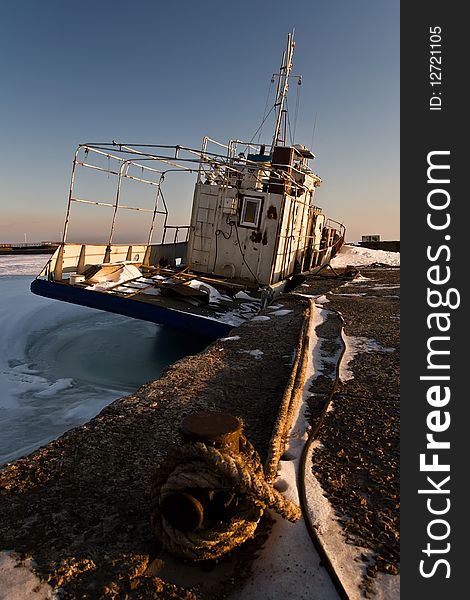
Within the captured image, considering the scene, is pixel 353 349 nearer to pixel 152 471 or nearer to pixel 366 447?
pixel 366 447

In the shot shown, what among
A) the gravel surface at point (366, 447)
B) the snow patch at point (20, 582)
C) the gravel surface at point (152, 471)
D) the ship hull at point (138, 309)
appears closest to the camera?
the snow patch at point (20, 582)

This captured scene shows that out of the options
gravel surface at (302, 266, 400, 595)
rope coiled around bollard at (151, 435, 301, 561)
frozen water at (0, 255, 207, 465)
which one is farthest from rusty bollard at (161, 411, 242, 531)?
frozen water at (0, 255, 207, 465)

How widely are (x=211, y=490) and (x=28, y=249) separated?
33.1 metres

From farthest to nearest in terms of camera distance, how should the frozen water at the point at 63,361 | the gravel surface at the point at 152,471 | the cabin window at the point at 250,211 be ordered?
the cabin window at the point at 250,211
the frozen water at the point at 63,361
the gravel surface at the point at 152,471

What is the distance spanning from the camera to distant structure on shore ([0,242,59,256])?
29.3m

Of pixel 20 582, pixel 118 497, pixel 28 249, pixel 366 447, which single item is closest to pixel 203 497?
pixel 118 497

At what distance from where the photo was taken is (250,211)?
10.3 meters

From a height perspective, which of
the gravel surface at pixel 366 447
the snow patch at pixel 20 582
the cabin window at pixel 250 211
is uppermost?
the cabin window at pixel 250 211

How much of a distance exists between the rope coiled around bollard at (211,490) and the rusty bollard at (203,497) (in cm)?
2

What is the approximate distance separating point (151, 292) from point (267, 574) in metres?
7.19

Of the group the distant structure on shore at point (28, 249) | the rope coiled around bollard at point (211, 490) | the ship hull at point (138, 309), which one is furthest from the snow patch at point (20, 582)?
the distant structure on shore at point (28, 249)

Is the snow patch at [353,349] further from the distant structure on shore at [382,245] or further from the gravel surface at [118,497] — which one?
the distant structure on shore at [382,245]

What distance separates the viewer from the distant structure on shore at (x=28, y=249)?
29266 mm

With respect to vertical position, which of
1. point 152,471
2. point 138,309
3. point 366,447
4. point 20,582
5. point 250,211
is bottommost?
point 20,582
